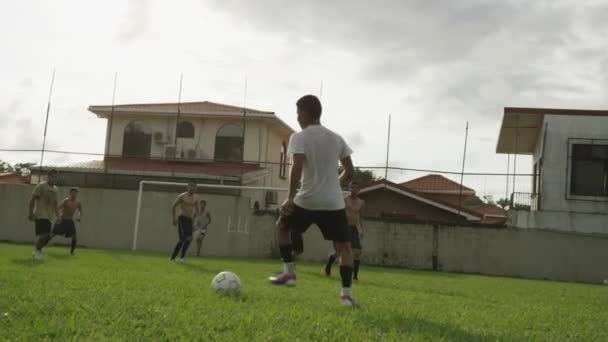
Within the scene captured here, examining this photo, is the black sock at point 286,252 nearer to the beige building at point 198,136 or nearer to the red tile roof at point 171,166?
the red tile roof at point 171,166

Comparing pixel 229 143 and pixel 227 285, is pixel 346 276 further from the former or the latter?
pixel 229 143

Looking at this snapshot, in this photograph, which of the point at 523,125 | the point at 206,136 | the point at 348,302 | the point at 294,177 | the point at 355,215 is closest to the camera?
the point at 348,302

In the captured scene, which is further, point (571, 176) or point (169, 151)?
point (169, 151)

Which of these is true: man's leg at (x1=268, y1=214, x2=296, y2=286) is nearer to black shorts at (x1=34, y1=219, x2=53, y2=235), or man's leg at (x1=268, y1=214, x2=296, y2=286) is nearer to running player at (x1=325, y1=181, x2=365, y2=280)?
running player at (x1=325, y1=181, x2=365, y2=280)

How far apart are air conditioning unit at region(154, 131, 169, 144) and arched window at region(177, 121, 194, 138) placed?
2.35 ft

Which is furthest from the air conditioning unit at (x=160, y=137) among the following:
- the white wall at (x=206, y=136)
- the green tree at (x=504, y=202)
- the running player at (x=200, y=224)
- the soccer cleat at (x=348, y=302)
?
the soccer cleat at (x=348, y=302)

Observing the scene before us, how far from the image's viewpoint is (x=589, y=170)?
24766 mm

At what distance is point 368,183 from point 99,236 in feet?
39.1

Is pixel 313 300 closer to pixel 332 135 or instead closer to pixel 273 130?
pixel 332 135

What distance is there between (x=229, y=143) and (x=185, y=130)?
251 cm

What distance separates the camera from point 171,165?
104ft

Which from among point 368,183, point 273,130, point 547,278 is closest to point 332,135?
point 547,278

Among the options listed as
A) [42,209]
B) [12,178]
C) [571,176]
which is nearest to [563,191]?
[571,176]

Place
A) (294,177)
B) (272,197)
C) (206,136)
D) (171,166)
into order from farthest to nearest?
(206,136)
(171,166)
(272,197)
(294,177)
